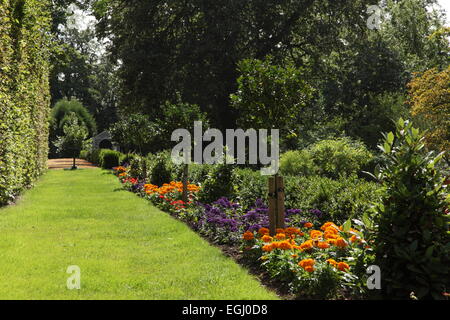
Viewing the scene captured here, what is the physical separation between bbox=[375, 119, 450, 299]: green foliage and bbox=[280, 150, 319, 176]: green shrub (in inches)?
474

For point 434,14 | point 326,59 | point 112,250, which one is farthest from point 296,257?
point 434,14

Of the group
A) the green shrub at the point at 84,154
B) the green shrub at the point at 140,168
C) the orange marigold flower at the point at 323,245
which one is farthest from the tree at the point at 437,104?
the green shrub at the point at 84,154

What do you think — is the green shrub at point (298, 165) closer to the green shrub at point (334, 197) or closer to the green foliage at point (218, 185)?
the green foliage at point (218, 185)

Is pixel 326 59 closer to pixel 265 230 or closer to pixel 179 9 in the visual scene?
pixel 179 9

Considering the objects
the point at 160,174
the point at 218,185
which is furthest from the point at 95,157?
the point at 218,185

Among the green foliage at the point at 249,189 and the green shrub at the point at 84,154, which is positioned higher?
the green shrub at the point at 84,154

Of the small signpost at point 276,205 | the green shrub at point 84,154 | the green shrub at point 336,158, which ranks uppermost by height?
the green shrub at point 84,154

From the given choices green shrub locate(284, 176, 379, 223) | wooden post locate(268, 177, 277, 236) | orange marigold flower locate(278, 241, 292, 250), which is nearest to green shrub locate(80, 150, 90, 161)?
green shrub locate(284, 176, 379, 223)

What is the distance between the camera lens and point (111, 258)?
634cm

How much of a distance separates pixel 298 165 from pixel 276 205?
979 cm

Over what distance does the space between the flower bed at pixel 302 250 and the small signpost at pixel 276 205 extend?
1.00ft

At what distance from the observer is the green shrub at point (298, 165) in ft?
55.6

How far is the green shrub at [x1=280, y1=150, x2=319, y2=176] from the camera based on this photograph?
55.6 ft

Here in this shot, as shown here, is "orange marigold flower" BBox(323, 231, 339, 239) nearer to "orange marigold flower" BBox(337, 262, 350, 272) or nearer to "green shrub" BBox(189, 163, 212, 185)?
"orange marigold flower" BBox(337, 262, 350, 272)
